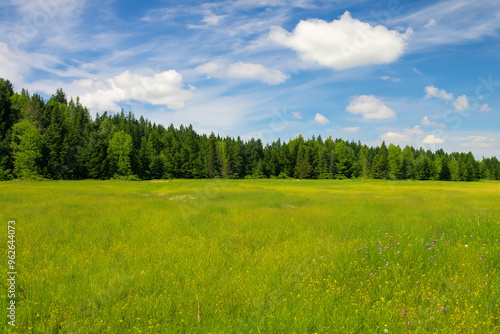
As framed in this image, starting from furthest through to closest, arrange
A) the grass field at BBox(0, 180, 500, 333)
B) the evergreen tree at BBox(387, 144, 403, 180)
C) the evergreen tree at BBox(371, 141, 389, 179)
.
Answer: the evergreen tree at BBox(371, 141, 389, 179), the evergreen tree at BBox(387, 144, 403, 180), the grass field at BBox(0, 180, 500, 333)

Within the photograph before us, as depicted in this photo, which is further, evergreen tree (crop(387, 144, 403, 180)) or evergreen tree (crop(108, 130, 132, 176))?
evergreen tree (crop(387, 144, 403, 180))

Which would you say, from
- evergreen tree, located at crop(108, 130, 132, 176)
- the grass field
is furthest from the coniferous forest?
the grass field

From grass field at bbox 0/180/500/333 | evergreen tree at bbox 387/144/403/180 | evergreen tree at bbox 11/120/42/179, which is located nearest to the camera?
grass field at bbox 0/180/500/333

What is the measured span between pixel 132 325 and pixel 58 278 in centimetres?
312

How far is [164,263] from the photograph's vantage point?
7805 mm

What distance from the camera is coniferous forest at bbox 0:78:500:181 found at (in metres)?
61.6

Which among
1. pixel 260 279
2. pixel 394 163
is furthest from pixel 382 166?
pixel 260 279

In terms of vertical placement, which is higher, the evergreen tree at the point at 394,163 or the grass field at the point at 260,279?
the evergreen tree at the point at 394,163

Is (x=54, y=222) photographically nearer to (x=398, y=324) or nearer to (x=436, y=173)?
(x=398, y=324)

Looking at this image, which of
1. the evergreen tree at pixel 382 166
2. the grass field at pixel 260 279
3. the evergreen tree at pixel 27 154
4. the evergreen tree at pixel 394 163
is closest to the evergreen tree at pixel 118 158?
the evergreen tree at pixel 27 154

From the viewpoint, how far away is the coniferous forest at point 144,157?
61562mm

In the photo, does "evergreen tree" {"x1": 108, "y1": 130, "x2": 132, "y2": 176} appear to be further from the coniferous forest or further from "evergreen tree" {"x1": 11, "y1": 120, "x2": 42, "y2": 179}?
"evergreen tree" {"x1": 11, "y1": 120, "x2": 42, "y2": 179}

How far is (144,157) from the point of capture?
8500cm

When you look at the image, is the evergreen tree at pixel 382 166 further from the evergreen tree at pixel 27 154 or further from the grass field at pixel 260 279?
the evergreen tree at pixel 27 154
